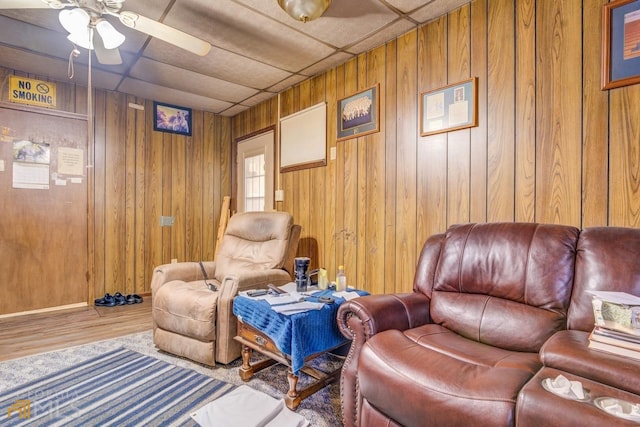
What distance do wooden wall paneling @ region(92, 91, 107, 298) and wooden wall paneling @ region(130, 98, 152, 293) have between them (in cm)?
31

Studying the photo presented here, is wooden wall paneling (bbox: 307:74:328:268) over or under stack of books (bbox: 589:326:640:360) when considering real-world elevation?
over

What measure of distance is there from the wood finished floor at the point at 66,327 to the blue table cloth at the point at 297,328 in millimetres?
1625

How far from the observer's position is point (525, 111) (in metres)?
1.87

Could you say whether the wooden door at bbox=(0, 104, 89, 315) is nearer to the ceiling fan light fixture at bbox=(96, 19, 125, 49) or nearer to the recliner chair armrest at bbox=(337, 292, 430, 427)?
the ceiling fan light fixture at bbox=(96, 19, 125, 49)

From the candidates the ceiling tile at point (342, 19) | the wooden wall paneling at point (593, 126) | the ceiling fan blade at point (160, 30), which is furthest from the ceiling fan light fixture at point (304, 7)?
the wooden wall paneling at point (593, 126)

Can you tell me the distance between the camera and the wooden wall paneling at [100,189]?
12.0 ft

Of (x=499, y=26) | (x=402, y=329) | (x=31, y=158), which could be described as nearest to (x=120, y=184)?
(x=31, y=158)

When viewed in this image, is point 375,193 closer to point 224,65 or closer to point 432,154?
point 432,154

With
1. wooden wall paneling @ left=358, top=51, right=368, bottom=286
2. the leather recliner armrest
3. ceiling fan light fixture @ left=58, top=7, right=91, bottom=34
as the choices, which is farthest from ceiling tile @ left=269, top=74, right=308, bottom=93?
the leather recliner armrest

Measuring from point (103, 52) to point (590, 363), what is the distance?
3.08 m

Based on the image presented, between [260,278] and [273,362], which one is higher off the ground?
[260,278]

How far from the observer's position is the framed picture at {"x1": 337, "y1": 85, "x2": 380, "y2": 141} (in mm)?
2684

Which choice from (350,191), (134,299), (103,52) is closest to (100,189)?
(134,299)

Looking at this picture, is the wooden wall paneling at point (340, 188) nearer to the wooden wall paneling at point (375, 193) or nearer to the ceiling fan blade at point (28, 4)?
the wooden wall paneling at point (375, 193)
